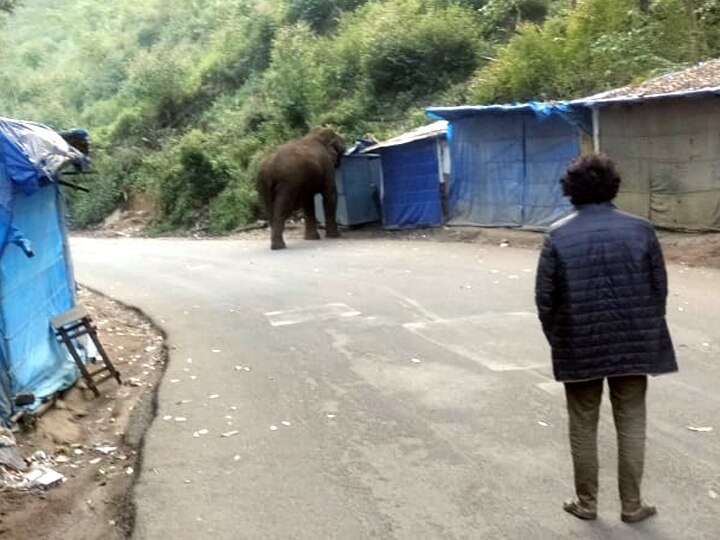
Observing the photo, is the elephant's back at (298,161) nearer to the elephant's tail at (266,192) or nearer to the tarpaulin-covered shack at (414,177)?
the elephant's tail at (266,192)

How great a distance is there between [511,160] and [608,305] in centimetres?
1416

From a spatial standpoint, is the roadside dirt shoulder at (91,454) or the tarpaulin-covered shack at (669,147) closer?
the roadside dirt shoulder at (91,454)

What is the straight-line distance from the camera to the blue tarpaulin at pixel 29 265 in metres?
7.77

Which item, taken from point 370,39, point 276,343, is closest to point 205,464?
point 276,343

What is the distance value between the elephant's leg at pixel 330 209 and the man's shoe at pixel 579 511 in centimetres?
1656

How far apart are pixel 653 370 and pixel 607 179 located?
3.20ft

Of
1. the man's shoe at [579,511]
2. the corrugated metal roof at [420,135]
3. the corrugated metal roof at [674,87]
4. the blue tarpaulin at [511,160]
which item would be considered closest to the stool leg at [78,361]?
the man's shoe at [579,511]

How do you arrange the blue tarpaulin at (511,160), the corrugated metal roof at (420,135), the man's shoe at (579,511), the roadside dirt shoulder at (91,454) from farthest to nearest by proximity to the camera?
the corrugated metal roof at (420,135)
the blue tarpaulin at (511,160)
the roadside dirt shoulder at (91,454)
the man's shoe at (579,511)

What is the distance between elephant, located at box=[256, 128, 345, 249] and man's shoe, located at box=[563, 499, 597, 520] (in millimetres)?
15884

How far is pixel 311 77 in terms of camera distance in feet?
96.1

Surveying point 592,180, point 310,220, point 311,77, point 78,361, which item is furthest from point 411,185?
point 592,180

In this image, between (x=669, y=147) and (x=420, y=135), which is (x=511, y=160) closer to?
(x=420, y=135)

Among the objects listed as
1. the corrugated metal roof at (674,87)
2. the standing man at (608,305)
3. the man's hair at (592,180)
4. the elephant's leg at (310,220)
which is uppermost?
the corrugated metal roof at (674,87)

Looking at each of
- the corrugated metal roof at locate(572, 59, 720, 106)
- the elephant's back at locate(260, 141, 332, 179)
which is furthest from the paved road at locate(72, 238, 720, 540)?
the elephant's back at locate(260, 141, 332, 179)
